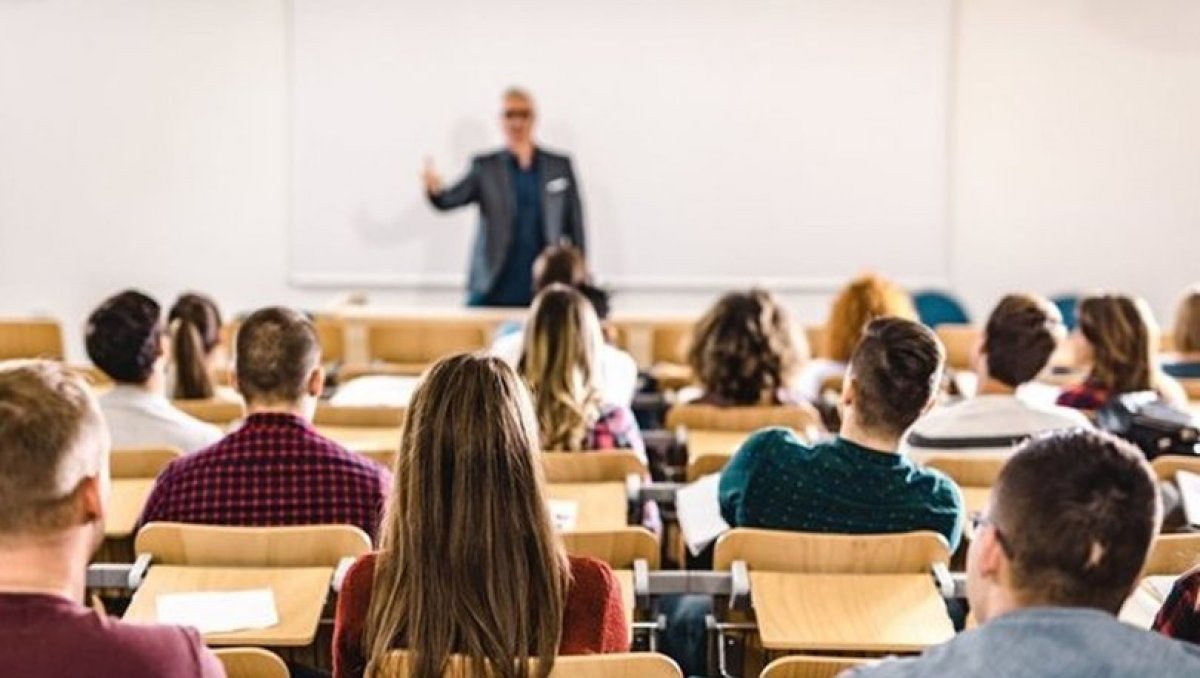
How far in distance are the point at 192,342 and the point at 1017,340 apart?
9.01 ft

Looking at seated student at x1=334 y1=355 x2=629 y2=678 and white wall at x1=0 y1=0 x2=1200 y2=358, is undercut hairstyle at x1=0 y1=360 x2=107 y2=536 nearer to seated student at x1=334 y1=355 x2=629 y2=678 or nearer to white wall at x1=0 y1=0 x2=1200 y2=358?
seated student at x1=334 y1=355 x2=629 y2=678

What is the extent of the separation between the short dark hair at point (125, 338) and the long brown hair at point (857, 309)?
255cm

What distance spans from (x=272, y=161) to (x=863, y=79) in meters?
3.47

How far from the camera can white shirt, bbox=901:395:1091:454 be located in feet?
16.2

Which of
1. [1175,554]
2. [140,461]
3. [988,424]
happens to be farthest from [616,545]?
[988,424]

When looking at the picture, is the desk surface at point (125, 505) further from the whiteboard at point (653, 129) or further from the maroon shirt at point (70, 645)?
the whiteboard at point (653, 129)

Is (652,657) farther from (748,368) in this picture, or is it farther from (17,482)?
(748,368)

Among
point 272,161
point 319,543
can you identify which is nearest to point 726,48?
point 272,161

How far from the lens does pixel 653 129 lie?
32.8 feet

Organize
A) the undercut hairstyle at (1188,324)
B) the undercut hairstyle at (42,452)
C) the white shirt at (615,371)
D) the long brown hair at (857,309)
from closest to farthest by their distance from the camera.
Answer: the undercut hairstyle at (42,452), the white shirt at (615,371), the long brown hair at (857,309), the undercut hairstyle at (1188,324)

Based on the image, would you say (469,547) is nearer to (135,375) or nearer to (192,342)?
(135,375)

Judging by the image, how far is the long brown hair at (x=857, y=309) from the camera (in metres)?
6.30

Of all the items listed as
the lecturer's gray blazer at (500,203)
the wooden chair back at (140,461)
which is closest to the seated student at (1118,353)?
the wooden chair back at (140,461)

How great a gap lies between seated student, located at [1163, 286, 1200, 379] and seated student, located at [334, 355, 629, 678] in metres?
4.14
